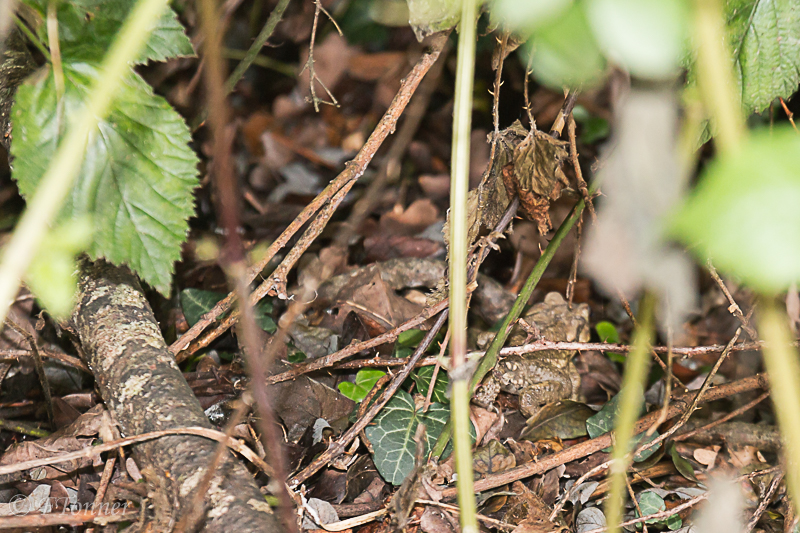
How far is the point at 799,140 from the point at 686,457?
140 centimetres

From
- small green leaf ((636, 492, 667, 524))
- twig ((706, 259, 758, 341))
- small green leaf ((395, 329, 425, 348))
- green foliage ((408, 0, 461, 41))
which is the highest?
green foliage ((408, 0, 461, 41))

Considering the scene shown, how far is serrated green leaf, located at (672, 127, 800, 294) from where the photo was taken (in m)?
0.37

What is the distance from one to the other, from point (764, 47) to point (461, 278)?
2.99ft

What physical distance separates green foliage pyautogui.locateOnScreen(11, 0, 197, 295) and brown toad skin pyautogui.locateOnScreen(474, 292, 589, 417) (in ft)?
3.02

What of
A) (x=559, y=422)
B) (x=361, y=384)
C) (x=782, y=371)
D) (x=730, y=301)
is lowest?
(x=559, y=422)

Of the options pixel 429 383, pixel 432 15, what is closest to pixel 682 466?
pixel 429 383

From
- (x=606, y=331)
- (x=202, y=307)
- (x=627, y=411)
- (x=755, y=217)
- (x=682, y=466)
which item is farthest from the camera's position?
(x=606, y=331)

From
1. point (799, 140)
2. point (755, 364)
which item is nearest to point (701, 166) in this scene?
point (755, 364)

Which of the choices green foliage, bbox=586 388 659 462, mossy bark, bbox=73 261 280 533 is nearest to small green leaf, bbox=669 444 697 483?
green foliage, bbox=586 388 659 462

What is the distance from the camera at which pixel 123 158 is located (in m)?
1.12

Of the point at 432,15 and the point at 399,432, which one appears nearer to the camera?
the point at 432,15

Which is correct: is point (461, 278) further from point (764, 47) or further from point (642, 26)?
point (764, 47)

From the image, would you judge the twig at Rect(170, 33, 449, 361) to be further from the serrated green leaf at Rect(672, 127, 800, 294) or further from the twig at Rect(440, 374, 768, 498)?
the serrated green leaf at Rect(672, 127, 800, 294)

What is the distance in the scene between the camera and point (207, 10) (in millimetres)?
589
